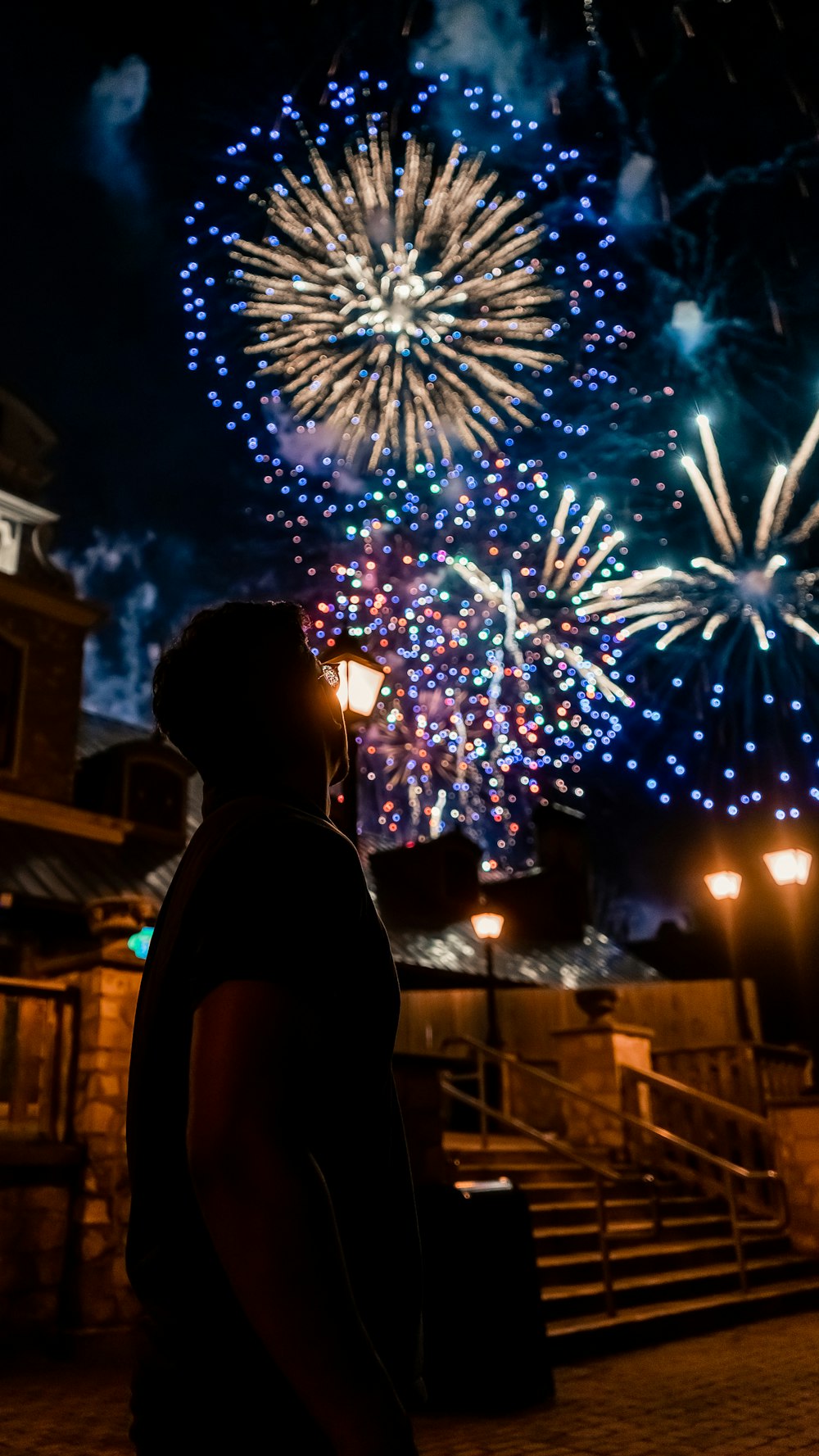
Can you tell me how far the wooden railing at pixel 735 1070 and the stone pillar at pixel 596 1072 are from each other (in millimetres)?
1163

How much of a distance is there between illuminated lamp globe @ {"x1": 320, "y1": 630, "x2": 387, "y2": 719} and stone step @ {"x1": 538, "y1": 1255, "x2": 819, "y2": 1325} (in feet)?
14.8

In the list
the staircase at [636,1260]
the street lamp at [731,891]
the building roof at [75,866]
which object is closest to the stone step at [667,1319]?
the staircase at [636,1260]

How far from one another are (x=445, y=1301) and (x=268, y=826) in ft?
18.5

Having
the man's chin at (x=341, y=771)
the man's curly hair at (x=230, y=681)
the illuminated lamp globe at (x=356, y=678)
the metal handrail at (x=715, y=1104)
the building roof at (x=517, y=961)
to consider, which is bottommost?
the metal handrail at (x=715, y=1104)

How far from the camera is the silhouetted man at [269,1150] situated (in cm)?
117

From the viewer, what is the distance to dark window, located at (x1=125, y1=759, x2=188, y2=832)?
53.6 feet

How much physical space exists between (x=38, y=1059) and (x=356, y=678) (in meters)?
3.60

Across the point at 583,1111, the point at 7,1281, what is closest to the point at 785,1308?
the point at 583,1111

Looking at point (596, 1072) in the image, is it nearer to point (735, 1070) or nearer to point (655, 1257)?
point (735, 1070)

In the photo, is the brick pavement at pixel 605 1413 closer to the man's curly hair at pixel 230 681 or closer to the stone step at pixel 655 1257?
the stone step at pixel 655 1257

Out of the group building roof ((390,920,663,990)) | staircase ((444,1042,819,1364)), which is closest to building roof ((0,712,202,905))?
building roof ((390,920,663,990))

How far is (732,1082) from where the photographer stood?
14578mm

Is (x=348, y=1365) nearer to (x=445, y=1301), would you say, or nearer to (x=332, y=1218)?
(x=332, y=1218)

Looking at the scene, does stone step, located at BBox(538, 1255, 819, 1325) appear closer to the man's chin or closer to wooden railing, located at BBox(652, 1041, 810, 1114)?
wooden railing, located at BBox(652, 1041, 810, 1114)
